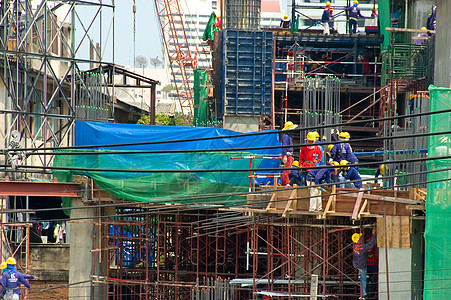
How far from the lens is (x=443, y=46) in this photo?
86.2ft

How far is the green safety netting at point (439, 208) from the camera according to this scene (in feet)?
61.3

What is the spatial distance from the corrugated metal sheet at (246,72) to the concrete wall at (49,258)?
27.6ft

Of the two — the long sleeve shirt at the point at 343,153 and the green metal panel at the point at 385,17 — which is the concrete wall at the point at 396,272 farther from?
the green metal panel at the point at 385,17

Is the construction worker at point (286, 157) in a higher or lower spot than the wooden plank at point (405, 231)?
higher

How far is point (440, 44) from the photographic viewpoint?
87.3 feet

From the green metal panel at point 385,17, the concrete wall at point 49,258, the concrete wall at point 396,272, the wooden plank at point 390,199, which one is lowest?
the concrete wall at point 49,258

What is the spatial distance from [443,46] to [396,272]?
28.0 feet

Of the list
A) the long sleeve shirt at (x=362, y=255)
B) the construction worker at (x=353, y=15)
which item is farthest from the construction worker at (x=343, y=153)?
the construction worker at (x=353, y=15)

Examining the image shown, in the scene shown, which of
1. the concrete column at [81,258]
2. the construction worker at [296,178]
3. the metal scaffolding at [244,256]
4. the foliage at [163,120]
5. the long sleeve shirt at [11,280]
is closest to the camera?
the construction worker at [296,178]

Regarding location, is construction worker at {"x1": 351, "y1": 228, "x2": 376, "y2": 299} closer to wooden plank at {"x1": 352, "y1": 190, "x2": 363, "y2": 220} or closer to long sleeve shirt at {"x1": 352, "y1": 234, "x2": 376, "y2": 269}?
long sleeve shirt at {"x1": 352, "y1": 234, "x2": 376, "y2": 269}

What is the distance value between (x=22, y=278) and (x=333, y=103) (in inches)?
584

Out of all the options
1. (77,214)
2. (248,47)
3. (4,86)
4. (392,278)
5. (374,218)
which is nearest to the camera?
(392,278)

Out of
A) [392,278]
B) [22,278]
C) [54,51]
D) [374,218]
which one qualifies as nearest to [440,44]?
[374,218]

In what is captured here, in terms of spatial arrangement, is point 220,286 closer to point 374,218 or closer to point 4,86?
point 374,218
